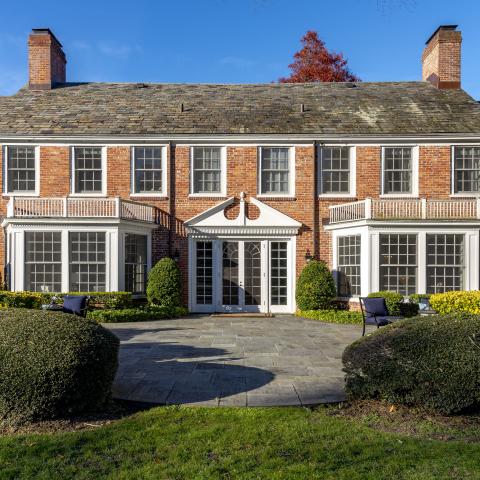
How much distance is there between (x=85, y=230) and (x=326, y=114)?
9.92 metres

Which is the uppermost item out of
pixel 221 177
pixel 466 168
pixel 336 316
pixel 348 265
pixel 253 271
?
pixel 466 168

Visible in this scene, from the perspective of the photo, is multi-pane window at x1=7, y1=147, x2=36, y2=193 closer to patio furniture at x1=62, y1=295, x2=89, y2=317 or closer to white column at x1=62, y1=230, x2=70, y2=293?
white column at x1=62, y1=230, x2=70, y2=293

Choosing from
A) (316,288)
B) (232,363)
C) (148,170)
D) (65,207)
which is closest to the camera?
(232,363)

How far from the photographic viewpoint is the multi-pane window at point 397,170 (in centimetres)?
1711

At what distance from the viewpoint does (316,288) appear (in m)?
15.8

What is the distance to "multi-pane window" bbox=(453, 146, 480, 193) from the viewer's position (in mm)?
17000

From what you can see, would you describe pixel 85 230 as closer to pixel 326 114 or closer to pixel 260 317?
pixel 260 317

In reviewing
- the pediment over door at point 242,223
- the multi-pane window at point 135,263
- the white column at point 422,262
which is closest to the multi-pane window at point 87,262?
the multi-pane window at point 135,263

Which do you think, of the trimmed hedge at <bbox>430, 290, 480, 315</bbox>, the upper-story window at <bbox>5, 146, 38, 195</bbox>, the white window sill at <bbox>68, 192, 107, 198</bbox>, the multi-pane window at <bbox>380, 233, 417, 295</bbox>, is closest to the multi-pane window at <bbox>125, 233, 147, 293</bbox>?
the white window sill at <bbox>68, 192, 107, 198</bbox>

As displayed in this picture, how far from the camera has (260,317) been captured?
1595 centimetres

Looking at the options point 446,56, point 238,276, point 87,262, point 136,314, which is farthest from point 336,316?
point 446,56

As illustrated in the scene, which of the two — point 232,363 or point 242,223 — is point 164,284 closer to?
point 242,223

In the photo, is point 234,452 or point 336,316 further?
point 336,316

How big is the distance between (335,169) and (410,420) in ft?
41.7
